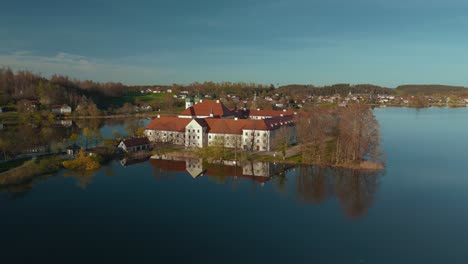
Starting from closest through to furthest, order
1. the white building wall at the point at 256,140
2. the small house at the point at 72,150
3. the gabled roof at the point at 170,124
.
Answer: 1. the small house at the point at 72,150
2. the white building wall at the point at 256,140
3. the gabled roof at the point at 170,124

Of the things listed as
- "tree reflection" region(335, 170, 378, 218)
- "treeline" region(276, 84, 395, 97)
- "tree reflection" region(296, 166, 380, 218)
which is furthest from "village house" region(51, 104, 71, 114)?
"treeline" region(276, 84, 395, 97)

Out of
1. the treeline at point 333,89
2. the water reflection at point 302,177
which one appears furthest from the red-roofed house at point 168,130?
the treeline at point 333,89

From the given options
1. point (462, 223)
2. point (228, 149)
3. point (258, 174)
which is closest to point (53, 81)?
point (228, 149)

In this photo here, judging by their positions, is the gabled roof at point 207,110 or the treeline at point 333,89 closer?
the gabled roof at point 207,110

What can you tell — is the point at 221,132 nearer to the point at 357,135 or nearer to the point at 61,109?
the point at 357,135

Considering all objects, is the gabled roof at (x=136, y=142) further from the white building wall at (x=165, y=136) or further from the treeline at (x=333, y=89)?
the treeline at (x=333, y=89)

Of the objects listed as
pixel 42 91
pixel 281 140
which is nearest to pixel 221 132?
pixel 281 140
